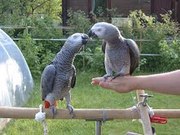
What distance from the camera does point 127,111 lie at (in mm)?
2312

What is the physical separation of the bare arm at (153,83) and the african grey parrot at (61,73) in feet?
0.96

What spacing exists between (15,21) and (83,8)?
2.74 metres

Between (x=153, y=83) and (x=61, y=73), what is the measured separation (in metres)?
0.70

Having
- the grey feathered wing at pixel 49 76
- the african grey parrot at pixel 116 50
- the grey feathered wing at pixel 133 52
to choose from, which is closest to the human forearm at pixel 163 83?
the african grey parrot at pixel 116 50

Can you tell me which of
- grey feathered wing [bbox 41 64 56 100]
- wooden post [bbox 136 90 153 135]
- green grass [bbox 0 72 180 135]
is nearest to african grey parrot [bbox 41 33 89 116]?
grey feathered wing [bbox 41 64 56 100]

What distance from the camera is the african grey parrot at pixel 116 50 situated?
1944 millimetres

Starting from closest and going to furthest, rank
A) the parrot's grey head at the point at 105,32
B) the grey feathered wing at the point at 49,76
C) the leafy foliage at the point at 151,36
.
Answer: the parrot's grey head at the point at 105,32, the grey feathered wing at the point at 49,76, the leafy foliage at the point at 151,36

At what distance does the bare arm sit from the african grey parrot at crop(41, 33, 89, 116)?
11.5 inches

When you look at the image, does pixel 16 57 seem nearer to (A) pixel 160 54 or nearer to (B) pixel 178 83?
(A) pixel 160 54

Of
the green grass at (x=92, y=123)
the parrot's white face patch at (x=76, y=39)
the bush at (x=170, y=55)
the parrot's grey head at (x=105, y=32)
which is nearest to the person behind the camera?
the parrot's grey head at (x=105, y=32)

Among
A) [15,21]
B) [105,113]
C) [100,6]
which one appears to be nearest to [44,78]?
[105,113]

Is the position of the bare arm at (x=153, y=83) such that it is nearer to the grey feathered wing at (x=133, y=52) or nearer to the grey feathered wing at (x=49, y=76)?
the grey feathered wing at (x=133, y=52)

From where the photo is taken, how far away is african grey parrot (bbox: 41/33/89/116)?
204cm

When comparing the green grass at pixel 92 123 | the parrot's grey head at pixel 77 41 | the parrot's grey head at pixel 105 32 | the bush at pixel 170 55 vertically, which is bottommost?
the green grass at pixel 92 123
